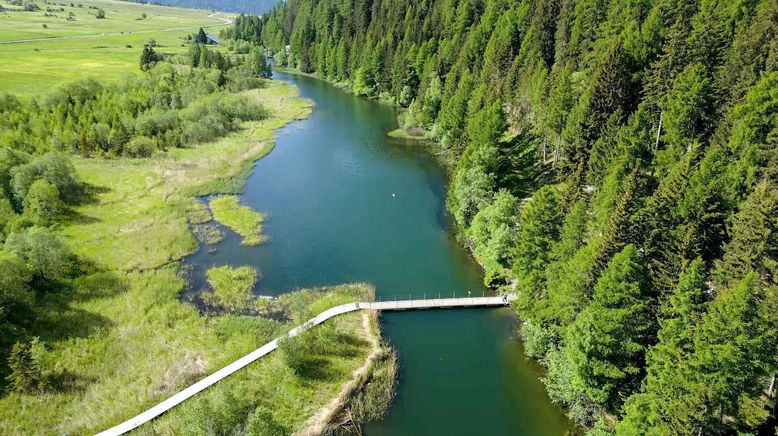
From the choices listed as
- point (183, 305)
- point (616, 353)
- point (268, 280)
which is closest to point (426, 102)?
point (268, 280)

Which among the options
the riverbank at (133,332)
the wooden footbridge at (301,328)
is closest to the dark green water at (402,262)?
the wooden footbridge at (301,328)

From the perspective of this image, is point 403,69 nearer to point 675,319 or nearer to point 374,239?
point 374,239

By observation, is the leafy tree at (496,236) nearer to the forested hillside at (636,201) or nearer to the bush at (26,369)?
the forested hillside at (636,201)

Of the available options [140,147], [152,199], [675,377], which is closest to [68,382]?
[152,199]

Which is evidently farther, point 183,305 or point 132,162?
point 132,162

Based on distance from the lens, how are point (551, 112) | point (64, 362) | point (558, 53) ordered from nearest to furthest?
point (64, 362) → point (551, 112) → point (558, 53)

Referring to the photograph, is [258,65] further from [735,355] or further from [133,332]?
[735,355]
